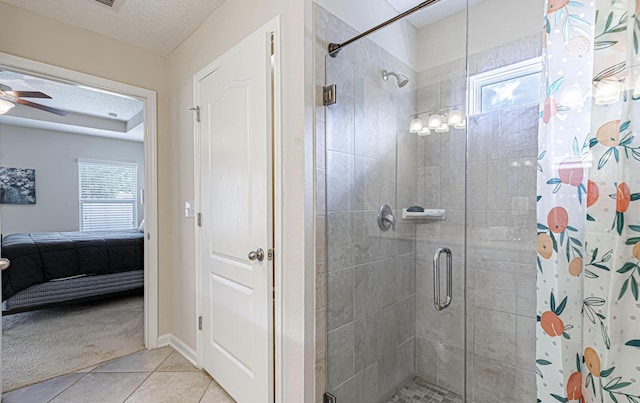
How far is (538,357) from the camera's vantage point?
947 mm

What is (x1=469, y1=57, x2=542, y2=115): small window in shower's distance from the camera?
1.62 metres

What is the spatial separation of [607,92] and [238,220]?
66.0 inches

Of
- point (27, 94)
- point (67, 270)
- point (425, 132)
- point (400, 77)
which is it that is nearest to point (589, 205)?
point (425, 132)

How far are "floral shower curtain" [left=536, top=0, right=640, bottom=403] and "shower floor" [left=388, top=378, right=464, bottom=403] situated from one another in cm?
104

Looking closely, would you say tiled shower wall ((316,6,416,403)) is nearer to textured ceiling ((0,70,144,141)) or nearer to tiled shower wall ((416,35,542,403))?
tiled shower wall ((416,35,542,403))

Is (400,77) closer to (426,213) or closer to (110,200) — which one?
(426,213)

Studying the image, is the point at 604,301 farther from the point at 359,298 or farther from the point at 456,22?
the point at 456,22

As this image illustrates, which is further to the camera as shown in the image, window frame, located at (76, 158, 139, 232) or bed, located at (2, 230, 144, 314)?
window frame, located at (76, 158, 139, 232)

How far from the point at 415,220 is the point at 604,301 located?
3.49 ft

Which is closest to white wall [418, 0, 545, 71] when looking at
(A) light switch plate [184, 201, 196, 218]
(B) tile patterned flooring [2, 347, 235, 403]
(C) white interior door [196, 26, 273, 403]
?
(C) white interior door [196, 26, 273, 403]

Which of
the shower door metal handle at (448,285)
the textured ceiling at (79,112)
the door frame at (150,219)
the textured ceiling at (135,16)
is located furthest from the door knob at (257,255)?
the textured ceiling at (79,112)

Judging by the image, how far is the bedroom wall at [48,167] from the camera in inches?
202

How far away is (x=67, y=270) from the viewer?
11.0 ft

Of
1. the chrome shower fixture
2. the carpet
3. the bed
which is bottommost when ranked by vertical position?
the carpet
